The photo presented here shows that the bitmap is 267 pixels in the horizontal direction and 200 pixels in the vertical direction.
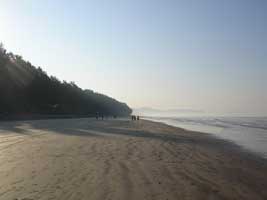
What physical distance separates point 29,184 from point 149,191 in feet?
10.4

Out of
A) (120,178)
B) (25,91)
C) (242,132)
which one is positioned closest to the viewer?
(120,178)

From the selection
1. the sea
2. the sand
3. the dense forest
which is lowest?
the sand

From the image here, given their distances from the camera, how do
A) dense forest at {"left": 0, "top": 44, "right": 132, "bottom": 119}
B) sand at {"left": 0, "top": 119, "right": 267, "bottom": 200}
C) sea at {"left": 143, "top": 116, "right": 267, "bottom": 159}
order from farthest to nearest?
dense forest at {"left": 0, "top": 44, "right": 132, "bottom": 119} < sea at {"left": 143, "top": 116, "right": 267, "bottom": 159} < sand at {"left": 0, "top": 119, "right": 267, "bottom": 200}

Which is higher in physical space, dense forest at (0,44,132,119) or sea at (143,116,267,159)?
dense forest at (0,44,132,119)

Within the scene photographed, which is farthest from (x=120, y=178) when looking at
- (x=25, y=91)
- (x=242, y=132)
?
(x=25, y=91)

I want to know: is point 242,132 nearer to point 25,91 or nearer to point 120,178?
point 120,178

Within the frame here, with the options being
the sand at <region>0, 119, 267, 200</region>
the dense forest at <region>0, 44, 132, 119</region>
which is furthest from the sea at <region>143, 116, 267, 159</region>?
the dense forest at <region>0, 44, 132, 119</region>

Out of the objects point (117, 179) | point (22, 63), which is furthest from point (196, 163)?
point (22, 63)

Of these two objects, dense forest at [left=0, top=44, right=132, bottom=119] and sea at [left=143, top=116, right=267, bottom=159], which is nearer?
sea at [left=143, top=116, right=267, bottom=159]

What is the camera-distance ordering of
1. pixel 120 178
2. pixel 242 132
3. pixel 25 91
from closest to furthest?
pixel 120 178 < pixel 242 132 < pixel 25 91

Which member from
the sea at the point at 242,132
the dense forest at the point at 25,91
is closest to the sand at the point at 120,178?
the sea at the point at 242,132

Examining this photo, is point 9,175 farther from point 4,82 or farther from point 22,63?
point 22,63

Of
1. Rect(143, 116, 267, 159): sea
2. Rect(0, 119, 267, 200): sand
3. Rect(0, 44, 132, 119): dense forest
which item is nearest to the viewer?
Rect(0, 119, 267, 200): sand

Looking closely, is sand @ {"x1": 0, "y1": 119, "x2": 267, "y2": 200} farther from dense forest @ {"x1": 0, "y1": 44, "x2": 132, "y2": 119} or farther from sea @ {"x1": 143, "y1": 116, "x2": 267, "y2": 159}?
dense forest @ {"x1": 0, "y1": 44, "x2": 132, "y2": 119}
